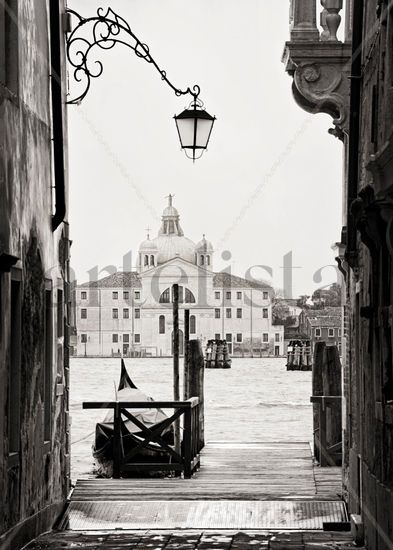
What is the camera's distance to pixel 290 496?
13680 millimetres

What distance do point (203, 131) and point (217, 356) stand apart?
4851 inches

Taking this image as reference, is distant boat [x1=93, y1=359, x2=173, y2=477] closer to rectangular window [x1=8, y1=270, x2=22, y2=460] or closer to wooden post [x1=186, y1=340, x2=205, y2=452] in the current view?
wooden post [x1=186, y1=340, x2=205, y2=452]

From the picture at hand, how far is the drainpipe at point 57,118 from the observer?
12.0 m

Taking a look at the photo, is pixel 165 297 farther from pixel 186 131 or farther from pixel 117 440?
pixel 186 131

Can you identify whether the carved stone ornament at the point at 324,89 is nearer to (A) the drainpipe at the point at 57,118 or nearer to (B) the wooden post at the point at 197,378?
(A) the drainpipe at the point at 57,118

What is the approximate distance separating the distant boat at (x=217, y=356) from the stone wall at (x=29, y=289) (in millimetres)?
122348

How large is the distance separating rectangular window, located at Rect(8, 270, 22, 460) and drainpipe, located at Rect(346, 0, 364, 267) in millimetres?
2935

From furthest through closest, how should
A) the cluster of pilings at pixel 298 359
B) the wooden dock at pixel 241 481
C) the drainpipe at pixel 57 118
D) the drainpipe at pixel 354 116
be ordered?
the cluster of pilings at pixel 298 359 < the wooden dock at pixel 241 481 < the drainpipe at pixel 57 118 < the drainpipe at pixel 354 116

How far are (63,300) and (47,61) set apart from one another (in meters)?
2.50

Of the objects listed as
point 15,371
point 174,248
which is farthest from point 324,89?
point 174,248

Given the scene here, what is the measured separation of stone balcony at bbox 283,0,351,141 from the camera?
13164mm

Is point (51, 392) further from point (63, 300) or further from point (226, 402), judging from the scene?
point (226, 402)

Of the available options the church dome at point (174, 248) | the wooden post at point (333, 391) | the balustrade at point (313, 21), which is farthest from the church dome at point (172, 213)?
the balustrade at point (313, 21)

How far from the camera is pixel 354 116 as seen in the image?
457 inches
